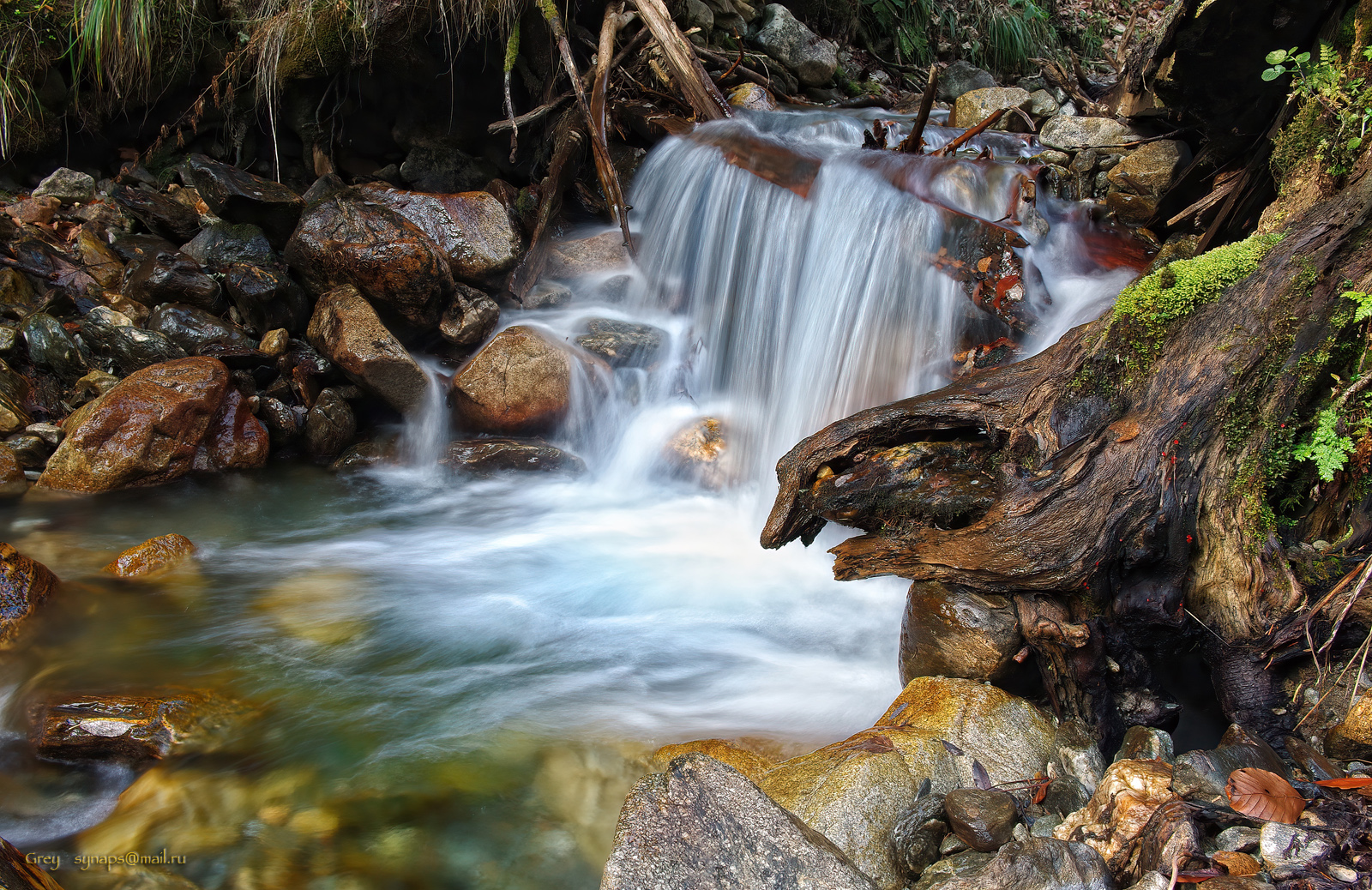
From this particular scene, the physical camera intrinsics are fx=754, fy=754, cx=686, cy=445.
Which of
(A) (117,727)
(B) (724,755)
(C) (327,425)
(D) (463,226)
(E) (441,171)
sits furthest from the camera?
(E) (441,171)

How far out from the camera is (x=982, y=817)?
2.50 meters

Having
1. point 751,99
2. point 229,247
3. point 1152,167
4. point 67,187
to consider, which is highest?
point 751,99

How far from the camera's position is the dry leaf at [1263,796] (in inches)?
85.0

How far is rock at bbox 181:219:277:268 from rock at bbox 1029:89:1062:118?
313 inches

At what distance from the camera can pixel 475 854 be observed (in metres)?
2.88

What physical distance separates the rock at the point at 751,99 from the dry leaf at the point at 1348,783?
8051 mm

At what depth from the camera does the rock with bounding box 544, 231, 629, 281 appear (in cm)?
775

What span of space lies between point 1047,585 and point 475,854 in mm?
2489

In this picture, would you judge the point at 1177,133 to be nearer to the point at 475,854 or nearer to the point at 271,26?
the point at 475,854

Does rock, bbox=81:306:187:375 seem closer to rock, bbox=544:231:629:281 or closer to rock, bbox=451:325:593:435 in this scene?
rock, bbox=451:325:593:435

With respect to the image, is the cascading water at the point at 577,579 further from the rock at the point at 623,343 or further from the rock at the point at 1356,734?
the rock at the point at 1356,734

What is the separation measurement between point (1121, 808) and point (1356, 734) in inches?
33.6

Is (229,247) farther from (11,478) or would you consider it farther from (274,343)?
(11,478)

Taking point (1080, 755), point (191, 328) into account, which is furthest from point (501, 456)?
point (1080, 755)
